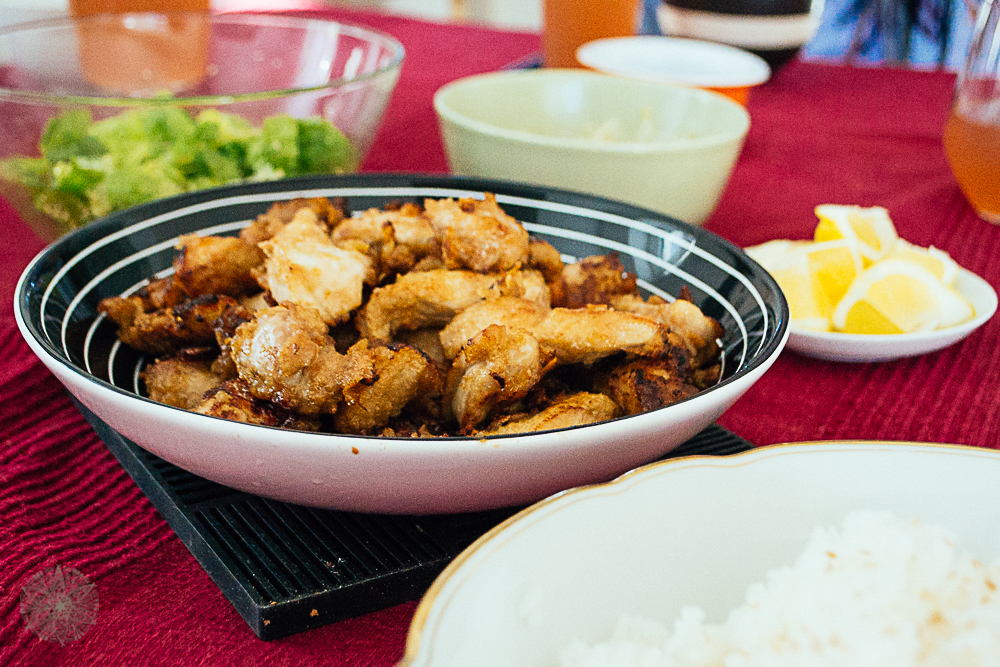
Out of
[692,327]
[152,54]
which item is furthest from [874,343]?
[152,54]

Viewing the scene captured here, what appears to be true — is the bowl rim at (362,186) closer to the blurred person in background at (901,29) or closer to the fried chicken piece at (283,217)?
the fried chicken piece at (283,217)

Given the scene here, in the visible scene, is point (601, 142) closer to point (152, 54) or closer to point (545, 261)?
point (545, 261)

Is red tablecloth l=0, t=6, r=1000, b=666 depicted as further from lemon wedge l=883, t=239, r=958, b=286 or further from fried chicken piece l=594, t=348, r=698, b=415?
fried chicken piece l=594, t=348, r=698, b=415

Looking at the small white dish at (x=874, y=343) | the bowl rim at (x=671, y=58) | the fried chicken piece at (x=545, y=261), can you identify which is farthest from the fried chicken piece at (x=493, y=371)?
the bowl rim at (x=671, y=58)

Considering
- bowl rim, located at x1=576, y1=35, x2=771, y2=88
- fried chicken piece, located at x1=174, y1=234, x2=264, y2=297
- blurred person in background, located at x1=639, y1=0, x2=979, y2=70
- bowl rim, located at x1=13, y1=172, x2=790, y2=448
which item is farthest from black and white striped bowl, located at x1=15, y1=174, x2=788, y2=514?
blurred person in background, located at x1=639, y1=0, x2=979, y2=70

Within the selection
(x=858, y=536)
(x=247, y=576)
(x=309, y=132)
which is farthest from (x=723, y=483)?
(x=309, y=132)

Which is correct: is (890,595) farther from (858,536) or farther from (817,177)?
(817,177)
